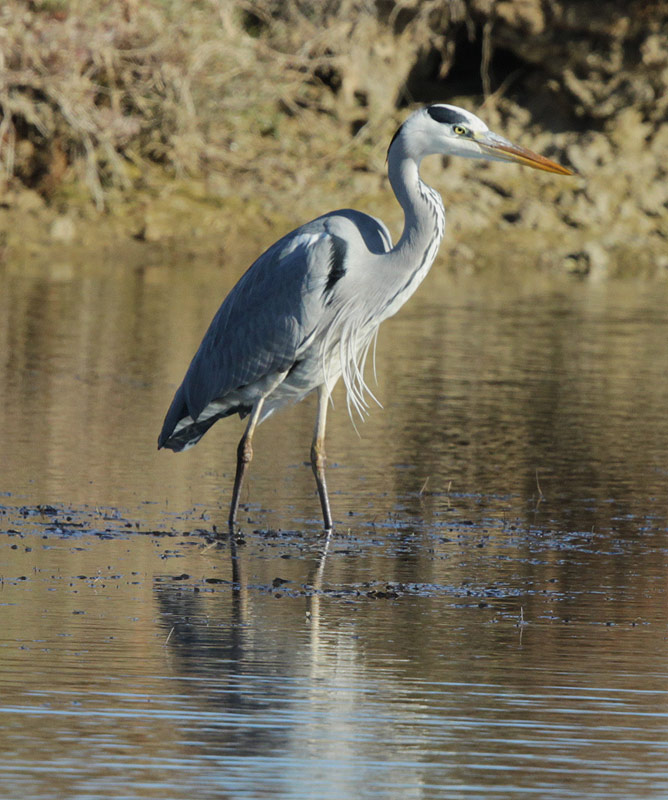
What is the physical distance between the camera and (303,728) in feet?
15.5

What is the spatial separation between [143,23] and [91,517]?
14493 millimetres

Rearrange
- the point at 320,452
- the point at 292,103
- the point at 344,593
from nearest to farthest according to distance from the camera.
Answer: the point at 344,593
the point at 320,452
the point at 292,103

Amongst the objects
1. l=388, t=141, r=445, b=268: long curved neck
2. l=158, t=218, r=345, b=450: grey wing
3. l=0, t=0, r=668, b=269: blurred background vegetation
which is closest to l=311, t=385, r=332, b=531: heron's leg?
l=158, t=218, r=345, b=450: grey wing

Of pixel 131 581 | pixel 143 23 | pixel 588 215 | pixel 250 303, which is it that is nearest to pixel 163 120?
pixel 143 23

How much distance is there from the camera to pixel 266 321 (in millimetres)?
8250

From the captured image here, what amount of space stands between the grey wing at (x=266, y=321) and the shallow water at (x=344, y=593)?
0.58 metres

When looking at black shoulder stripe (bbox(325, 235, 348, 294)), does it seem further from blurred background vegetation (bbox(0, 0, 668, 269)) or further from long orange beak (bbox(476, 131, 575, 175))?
blurred background vegetation (bbox(0, 0, 668, 269))

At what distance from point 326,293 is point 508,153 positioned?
1.12m

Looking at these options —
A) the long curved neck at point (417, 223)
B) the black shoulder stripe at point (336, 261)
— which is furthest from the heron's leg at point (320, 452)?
the long curved neck at point (417, 223)

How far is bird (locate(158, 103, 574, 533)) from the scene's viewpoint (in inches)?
320

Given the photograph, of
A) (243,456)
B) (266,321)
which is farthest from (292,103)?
(243,456)

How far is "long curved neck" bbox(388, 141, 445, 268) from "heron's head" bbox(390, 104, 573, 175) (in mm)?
143

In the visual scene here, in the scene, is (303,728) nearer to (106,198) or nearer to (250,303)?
(250,303)

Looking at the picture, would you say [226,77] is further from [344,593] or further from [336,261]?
[344,593]
